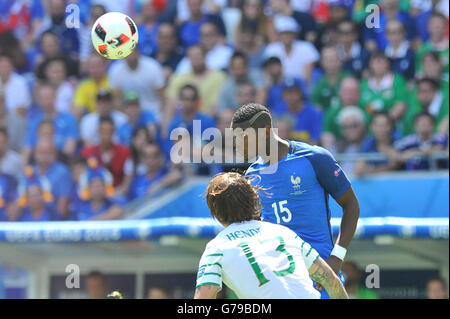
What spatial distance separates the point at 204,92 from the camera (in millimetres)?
11961

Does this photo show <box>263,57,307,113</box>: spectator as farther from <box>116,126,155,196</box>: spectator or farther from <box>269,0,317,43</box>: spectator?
<box>116,126,155,196</box>: spectator

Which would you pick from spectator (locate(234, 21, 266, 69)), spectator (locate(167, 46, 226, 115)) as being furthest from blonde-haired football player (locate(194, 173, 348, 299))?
spectator (locate(234, 21, 266, 69))

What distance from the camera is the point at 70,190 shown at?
11469mm

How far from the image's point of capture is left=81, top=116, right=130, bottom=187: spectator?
1139 cm

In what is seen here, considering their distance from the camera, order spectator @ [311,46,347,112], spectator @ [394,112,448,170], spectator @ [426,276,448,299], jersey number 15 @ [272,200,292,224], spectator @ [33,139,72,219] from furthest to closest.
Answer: spectator @ [33,139,72,219]
spectator @ [311,46,347,112]
spectator @ [394,112,448,170]
spectator @ [426,276,448,299]
jersey number 15 @ [272,200,292,224]

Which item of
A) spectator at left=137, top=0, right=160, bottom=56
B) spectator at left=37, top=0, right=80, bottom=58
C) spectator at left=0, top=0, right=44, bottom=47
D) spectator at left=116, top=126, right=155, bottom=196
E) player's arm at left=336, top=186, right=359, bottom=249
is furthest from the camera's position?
spectator at left=0, top=0, right=44, bottom=47

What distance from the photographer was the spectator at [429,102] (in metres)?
10.5

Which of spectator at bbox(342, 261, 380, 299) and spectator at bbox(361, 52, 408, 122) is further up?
spectator at bbox(361, 52, 408, 122)

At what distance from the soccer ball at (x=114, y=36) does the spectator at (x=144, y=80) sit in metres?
3.90

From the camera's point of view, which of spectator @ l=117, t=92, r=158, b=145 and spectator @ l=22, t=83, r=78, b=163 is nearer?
spectator @ l=117, t=92, r=158, b=145

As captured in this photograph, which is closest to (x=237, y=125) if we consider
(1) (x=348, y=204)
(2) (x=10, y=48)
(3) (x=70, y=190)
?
(1) (x=348, y=204)

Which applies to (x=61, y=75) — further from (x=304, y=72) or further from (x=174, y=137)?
(x=304, y=72)

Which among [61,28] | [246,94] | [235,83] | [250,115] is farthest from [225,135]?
[250,115]

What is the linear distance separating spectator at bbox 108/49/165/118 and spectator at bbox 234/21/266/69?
134 centimetres
